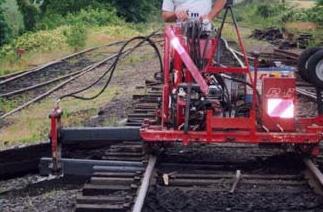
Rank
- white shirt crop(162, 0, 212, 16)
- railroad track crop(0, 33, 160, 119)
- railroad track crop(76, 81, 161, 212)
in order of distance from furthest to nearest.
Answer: railroad track crop(0, 33, 160, 119)
white shirt crop(162, 0, 212, 16)
railroad track crop(76, 81, 161, 212)

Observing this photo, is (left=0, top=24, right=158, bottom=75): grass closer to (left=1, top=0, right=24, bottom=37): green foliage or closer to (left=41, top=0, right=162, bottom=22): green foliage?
(left=1, top=0, right=24, bottom=37): green foliage

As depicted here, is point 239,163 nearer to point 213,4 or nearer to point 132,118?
point 213,4

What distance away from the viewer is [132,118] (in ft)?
33.0

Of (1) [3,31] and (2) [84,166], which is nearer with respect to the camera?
(2) [84,166]

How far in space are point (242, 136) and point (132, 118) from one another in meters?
2.98

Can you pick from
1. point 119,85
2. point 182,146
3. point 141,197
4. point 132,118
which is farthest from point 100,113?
point 141,197

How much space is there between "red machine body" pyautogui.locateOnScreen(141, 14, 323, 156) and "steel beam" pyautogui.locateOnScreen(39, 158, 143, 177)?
1.07ft

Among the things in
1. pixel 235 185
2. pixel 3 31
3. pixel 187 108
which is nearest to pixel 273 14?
pixel 3 31

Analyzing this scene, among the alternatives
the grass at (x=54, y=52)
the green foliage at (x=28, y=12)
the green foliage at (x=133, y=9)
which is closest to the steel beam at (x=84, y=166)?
the grass at (x=54, y=52)

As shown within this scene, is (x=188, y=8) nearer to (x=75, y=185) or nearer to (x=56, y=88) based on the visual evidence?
(x=75, y=185)

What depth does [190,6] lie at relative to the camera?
826 cm

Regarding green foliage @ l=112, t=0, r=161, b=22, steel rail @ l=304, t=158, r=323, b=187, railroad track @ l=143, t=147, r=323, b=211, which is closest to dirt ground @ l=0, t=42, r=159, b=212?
A: railroad track @ l=143, t=147, r=323, b=211

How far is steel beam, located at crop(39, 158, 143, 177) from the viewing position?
24.3ft

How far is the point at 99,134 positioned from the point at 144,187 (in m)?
2.11
